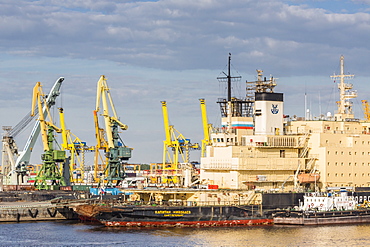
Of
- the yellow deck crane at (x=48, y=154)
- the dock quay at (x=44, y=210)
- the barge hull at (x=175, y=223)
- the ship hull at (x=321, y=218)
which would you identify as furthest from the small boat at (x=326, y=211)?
the yellow deck crane at (x=48, y=154)

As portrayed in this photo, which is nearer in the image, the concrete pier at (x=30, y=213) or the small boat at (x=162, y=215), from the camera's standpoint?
the small boat at (x=162, y=215)

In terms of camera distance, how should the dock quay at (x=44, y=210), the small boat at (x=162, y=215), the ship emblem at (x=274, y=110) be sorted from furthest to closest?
the ship emblem at (x=274, y=110), the dock quay at (x=44, y=210), the small boat at (x=162, y=215)

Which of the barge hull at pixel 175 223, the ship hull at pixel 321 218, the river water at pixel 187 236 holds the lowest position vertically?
the river water at pixel 187 236

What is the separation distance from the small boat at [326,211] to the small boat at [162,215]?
4.76 metres

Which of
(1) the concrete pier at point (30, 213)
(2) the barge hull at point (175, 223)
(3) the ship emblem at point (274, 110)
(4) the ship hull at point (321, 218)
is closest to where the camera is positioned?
(2) the barge hull at point (175, 223)

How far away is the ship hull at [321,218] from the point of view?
221 ft

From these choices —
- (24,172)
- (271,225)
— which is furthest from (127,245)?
(24,172)

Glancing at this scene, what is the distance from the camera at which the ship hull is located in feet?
221

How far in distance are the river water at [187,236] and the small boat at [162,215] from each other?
4.58 ft

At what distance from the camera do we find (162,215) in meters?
65.6

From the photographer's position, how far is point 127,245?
180 ft

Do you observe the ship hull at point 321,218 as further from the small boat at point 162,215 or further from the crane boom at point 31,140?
the crane boom at point 31,140

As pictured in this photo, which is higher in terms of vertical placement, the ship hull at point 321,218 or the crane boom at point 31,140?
the crane boom at point 31,140

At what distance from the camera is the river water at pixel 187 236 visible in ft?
185
